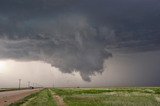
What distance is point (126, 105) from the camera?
40.8 meters

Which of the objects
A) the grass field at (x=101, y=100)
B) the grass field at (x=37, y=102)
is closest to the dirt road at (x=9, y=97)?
the grass field at (x=37, y=102)

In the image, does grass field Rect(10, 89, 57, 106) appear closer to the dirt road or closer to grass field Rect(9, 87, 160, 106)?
grass field Rect(9, 87, 160, 106)

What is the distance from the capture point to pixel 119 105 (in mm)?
41656

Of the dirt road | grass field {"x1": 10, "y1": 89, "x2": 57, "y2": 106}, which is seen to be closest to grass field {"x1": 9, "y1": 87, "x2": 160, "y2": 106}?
grass field {"x1": 10, "y1": 89, "x2": 57, "y2": 106}

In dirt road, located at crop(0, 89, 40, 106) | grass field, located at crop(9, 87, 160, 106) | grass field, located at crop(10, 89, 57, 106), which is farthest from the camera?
dirt road, located at crop(0, 89, 40, 106)

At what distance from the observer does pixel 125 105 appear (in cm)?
4084

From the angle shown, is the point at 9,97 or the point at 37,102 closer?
the point at 37,102

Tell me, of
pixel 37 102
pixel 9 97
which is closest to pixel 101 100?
pixel 37 102

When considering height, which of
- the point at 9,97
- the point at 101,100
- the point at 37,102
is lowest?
the point at 37,102

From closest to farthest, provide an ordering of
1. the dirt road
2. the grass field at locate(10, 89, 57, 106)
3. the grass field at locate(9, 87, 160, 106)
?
the grass field at locate(9, 87, 160, 106), the grass field at locate(10, 89, 57, 106), the dirt road

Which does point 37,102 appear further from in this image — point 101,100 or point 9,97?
point 9,97

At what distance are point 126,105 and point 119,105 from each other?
113 centimetres

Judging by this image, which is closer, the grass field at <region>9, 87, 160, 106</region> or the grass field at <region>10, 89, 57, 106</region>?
the grass field at <region>9, 87, 160, 106</region>

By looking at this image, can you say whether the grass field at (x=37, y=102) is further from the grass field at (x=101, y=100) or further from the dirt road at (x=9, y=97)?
the dirt road at (x=9, y=97)
